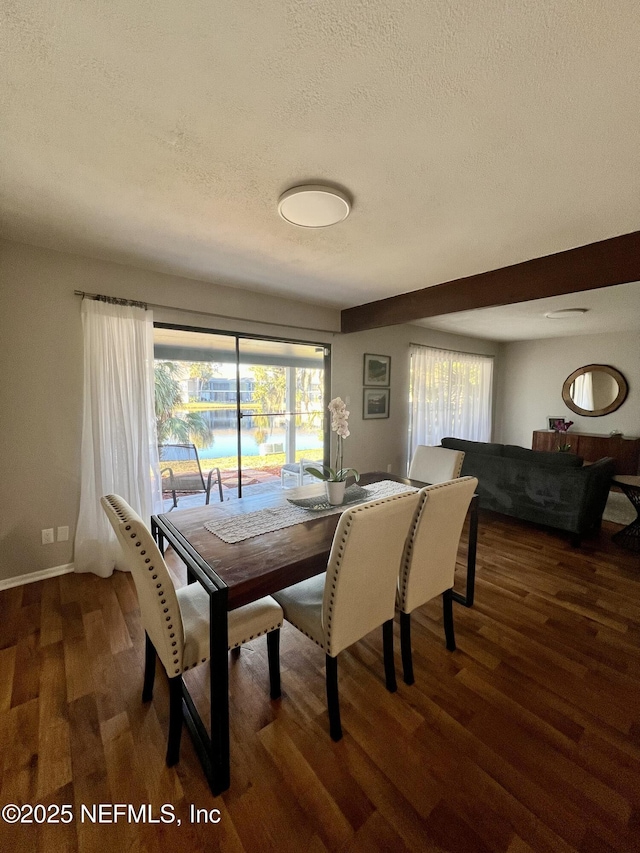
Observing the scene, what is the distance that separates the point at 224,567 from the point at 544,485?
3.23 metres

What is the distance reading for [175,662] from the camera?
1225 mm

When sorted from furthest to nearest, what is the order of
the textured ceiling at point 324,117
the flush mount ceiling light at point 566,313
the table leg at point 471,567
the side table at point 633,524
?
the flush mount ceiling light at point 566,313, the side table at point 633,524, the table leg at point 471,567, the textured ceiling at point 324,117

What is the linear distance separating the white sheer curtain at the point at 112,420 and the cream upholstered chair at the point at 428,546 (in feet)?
7.07

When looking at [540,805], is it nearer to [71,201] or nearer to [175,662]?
[175,662]

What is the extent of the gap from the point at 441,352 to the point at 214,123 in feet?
15.8

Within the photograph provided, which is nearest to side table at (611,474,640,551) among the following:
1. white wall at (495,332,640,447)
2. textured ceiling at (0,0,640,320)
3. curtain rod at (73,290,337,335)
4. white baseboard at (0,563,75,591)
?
textured ceiling at (0,0,640,320)

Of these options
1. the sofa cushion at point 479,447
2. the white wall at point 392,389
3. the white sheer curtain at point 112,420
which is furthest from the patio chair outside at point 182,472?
the sofa cushion at point 479,447

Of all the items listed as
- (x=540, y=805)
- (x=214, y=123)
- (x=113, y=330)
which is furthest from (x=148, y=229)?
(x=540, y=805)

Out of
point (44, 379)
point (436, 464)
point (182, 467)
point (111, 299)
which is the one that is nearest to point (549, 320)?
point (436, 464)

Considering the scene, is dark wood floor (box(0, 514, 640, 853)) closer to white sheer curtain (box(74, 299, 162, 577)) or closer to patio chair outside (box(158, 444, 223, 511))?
white sheer curtain (box(74, 299, 162, 577))

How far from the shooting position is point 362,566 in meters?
1.36

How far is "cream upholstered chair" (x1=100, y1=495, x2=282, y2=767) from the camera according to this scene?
1.16 meters

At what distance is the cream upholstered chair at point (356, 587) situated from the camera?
1291 mm

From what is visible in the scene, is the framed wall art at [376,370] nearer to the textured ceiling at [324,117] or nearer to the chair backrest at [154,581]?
the textured ceiling at [324,117]
